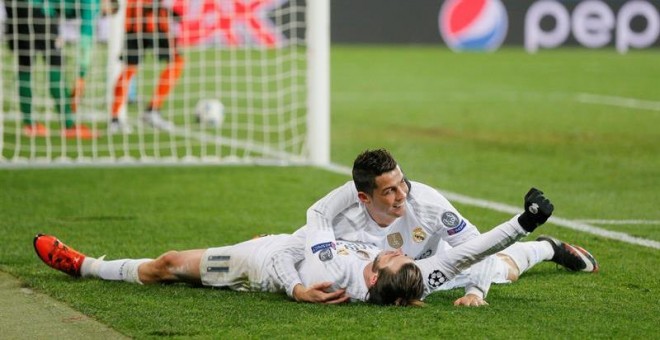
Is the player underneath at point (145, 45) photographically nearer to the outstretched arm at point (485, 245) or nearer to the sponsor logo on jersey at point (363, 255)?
the sponsor logo on jersey at point (363, 255)

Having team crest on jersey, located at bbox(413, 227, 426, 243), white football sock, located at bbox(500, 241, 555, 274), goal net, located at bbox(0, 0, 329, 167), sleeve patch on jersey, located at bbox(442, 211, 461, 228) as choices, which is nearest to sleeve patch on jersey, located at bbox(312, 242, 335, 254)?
team crest on jersey, located at bbox(413, 227, 426, 243)

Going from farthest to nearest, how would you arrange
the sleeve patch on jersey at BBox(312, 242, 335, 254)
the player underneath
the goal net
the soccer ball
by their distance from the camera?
the soccer ball
the player underneath
the goal net
the sleeve patch on jersey at BBox(312, 242, 335, 254)

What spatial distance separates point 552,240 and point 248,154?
6.05 m

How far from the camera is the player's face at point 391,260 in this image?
5961 mm

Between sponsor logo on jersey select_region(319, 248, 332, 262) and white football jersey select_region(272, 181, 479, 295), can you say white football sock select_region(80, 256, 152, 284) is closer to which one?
white football jersey select_region(272, 181, 479, 295)

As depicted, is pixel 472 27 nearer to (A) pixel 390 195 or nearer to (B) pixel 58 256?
(B) pixel 58 256

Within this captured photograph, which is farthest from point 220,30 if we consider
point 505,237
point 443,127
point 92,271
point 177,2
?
point 505,237

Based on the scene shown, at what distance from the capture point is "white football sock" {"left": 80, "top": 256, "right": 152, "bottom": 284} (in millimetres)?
6828

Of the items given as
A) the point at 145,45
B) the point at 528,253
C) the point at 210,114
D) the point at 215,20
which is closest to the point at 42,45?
the point at 145,45

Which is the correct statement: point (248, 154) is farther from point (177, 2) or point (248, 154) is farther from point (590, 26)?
point (590, 26)

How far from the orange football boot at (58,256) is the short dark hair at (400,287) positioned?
170cm

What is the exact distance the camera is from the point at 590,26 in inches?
1154

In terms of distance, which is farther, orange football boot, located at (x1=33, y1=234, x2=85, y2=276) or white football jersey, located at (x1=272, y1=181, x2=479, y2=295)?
orange football boot, located at (x1=33, y1=234, x2=85, y2=276)

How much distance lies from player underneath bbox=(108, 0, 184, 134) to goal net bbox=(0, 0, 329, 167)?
33 millimetres
